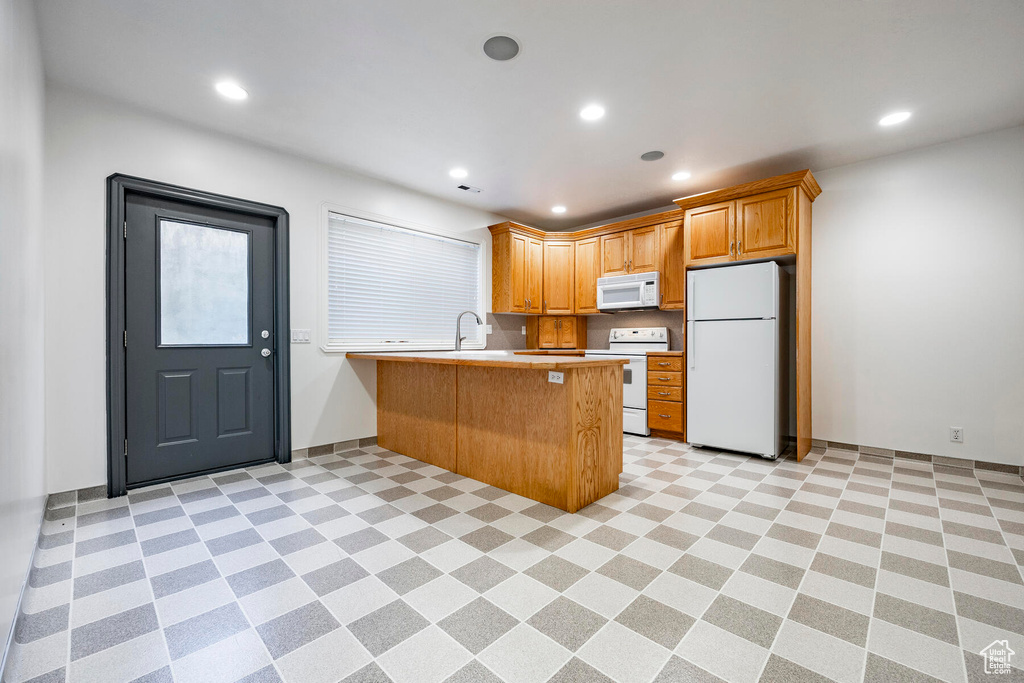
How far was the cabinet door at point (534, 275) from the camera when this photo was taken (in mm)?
5387

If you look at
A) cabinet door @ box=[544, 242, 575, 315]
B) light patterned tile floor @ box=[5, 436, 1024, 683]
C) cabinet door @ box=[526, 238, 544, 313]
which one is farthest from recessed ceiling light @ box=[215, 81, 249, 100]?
cabinet door @ box=[544, 242, 575, 315]

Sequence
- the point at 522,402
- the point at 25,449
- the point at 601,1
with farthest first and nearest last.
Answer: the point at 522,402, the point at 601,1, the point at 25,449

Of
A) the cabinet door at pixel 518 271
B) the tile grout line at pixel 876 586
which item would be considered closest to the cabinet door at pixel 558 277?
the cabinet door at pixel 518 271

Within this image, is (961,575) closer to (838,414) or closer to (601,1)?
(838,414)

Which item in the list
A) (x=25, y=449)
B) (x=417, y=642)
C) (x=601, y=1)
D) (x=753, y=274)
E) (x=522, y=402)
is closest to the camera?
(x=417, y=642)

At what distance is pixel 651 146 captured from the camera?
3527mm

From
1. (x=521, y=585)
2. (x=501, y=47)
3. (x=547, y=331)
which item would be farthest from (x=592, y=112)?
(x=547, y=331)

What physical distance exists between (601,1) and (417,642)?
272cm

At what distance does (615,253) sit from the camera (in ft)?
16.9

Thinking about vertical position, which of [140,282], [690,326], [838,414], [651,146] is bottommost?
[838,414]

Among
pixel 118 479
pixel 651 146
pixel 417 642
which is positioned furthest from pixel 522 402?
pixel 118 479

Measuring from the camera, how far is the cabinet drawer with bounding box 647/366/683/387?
4359 millimetres

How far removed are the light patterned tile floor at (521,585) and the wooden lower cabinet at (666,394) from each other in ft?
4.65

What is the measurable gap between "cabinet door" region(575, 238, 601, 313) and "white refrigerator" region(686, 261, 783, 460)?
52.9 inches
